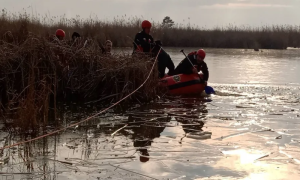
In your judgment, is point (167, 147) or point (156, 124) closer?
point (167, 147)

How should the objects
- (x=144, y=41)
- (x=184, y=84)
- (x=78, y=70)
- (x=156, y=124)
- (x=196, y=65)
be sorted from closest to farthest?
1. (x=156, y=124)
2. (x=78, y=70)
3. (x=184, y=84)
4. (x=196, y=65)
5. (x=144, y=41)

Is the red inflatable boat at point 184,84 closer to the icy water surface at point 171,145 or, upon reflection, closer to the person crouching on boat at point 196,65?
the person crouching on boat at point 196,65

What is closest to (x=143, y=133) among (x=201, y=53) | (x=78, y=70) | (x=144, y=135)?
(x=144, y=135)

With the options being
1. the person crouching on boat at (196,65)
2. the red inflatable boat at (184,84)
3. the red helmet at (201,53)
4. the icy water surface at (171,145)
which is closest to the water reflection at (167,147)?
the icy water surface at (171,145)

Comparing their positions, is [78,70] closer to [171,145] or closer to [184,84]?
[184,84]

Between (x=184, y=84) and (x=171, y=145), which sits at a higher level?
(x=184, y=84)

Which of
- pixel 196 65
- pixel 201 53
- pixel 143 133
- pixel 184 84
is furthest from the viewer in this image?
pixel 196 65

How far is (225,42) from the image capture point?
28.1 metres

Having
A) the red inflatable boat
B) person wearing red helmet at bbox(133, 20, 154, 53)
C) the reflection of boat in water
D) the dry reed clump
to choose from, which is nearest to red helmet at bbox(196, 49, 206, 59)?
the red inflatable boat

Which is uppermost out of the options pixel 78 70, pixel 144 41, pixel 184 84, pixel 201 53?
pixel 144 41

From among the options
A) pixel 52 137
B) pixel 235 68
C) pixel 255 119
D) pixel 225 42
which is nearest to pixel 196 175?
pixel 52 137

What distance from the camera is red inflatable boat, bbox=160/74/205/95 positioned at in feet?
30.7

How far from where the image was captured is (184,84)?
30.9ft

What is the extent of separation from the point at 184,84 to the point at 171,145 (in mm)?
4317
